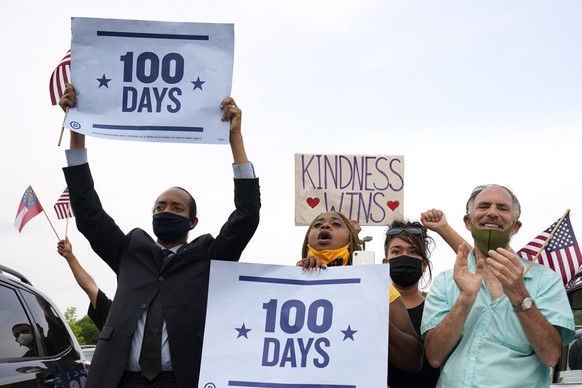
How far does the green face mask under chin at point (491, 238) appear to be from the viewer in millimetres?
3762

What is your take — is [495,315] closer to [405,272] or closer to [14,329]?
[405,272]

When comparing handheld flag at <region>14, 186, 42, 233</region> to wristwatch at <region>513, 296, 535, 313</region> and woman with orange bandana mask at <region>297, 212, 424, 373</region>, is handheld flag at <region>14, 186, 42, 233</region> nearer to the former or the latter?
woman with orange bandana mask at <region>297, 212, 424, 373</region>

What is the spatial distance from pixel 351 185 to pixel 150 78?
450 cm

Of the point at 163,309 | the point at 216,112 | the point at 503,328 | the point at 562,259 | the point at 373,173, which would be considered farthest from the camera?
the point at 373,173

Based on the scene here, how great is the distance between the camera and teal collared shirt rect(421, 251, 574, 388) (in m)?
3.54

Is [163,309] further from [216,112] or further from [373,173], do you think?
[373,173]

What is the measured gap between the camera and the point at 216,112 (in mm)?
4133

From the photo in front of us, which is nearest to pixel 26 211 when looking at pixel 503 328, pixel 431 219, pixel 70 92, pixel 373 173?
pixel 373 173

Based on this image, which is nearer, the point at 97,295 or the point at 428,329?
the point at 428,329

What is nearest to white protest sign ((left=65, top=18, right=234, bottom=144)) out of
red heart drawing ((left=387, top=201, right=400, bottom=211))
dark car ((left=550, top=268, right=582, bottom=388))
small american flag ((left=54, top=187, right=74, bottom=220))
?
dark car ((left=550, top=268, right=582, bottom=388))

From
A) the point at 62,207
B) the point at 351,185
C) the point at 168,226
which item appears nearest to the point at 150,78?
the point at 168,226

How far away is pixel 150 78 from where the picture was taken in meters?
4.21

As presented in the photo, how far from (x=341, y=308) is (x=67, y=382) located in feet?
8.28

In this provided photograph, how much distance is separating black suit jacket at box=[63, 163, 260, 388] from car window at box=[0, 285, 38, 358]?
1.07m
